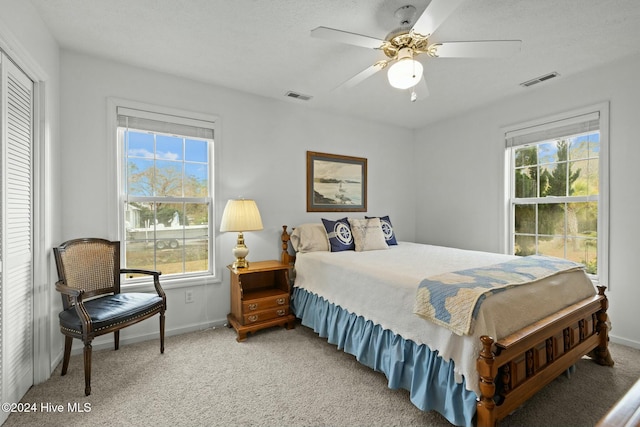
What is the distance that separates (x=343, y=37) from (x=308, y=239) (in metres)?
2.04

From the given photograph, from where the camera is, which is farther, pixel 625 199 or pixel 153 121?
pixel 153 121

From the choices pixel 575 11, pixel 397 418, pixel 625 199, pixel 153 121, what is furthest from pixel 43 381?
pixel 625 199

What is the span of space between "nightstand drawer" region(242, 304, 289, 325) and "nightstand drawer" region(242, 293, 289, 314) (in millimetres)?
28

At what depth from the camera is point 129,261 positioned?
282 cm

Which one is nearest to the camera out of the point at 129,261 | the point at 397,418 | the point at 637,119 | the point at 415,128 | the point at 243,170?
the point at 397,418

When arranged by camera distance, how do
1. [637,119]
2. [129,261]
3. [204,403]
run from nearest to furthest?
[204,403] → [637,119] → [129,261]

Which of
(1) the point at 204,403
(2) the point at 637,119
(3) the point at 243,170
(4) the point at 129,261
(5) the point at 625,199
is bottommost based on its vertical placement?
(1) the point at 204,403

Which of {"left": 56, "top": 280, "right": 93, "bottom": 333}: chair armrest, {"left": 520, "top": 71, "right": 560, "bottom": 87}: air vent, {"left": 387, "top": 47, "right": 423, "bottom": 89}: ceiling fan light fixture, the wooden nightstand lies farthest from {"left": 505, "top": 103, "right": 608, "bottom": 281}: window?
{"left": 56, "top": 280, "right": 93, "bottom": 333}: chair armrest

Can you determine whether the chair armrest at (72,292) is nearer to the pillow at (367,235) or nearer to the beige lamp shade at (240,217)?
the beige lamp shade at (240,217)

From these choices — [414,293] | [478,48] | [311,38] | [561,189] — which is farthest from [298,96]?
[561,189]

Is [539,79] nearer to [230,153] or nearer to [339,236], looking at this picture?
[339,236]

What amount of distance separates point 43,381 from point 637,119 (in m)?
5.10

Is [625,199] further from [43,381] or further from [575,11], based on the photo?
[43,381]

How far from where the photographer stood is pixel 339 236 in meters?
3.35
